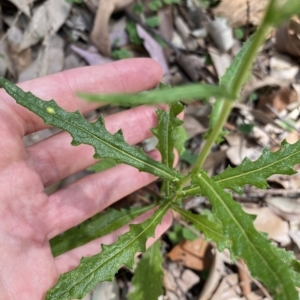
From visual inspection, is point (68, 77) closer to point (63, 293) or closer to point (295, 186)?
point (63, 293)

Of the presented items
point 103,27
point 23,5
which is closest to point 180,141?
point 103,27

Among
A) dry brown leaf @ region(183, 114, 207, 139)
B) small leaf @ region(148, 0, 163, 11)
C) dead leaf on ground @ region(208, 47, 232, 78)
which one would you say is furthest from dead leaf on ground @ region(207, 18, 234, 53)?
dry brown leaf @ region(183, 114, 207, 139)

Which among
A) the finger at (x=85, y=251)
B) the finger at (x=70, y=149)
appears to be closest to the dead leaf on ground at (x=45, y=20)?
the finger at (x=70, y=149)

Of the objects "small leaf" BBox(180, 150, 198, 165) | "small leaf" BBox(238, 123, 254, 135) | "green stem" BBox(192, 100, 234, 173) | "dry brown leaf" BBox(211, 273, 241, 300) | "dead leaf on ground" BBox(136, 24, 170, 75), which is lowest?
"dry brown leaf" BBox(211, 273, 241, 300)

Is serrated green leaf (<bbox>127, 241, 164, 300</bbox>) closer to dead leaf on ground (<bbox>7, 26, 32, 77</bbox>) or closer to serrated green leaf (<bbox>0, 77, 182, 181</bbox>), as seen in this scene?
serrated green leaf (<bbox>0, 77, 182, 181</bbox>)

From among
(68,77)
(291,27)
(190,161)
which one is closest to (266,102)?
(291,27)

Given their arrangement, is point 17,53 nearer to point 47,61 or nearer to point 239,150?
point 47,61
